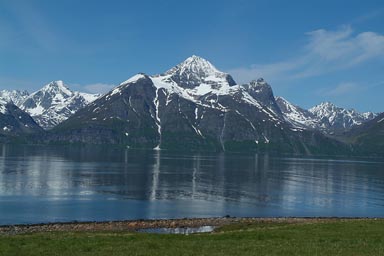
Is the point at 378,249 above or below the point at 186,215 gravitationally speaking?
above

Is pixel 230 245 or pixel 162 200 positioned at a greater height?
pixel 230 245

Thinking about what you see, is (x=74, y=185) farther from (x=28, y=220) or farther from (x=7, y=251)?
(x=7, y=251)

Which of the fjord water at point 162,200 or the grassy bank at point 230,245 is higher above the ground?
the grassy bank at point 230,245

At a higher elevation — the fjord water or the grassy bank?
the grassy bank

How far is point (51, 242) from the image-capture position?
141ft

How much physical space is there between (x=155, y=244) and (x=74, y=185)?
458 ft

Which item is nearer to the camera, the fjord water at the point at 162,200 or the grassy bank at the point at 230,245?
the grassy bank at the point at 230,245

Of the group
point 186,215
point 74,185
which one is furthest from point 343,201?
point 74,185

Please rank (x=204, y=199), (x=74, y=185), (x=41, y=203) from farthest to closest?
(x=74, y=185) → (x=204, y=199) → (x=41, y=203)

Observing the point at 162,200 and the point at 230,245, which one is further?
the point at 162,200

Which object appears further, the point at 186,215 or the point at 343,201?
the point at 343,201

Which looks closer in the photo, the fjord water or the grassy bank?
the grassy bank

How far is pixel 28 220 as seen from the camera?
99.1 meters

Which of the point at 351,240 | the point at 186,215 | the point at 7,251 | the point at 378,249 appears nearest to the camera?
the point at 378,249
